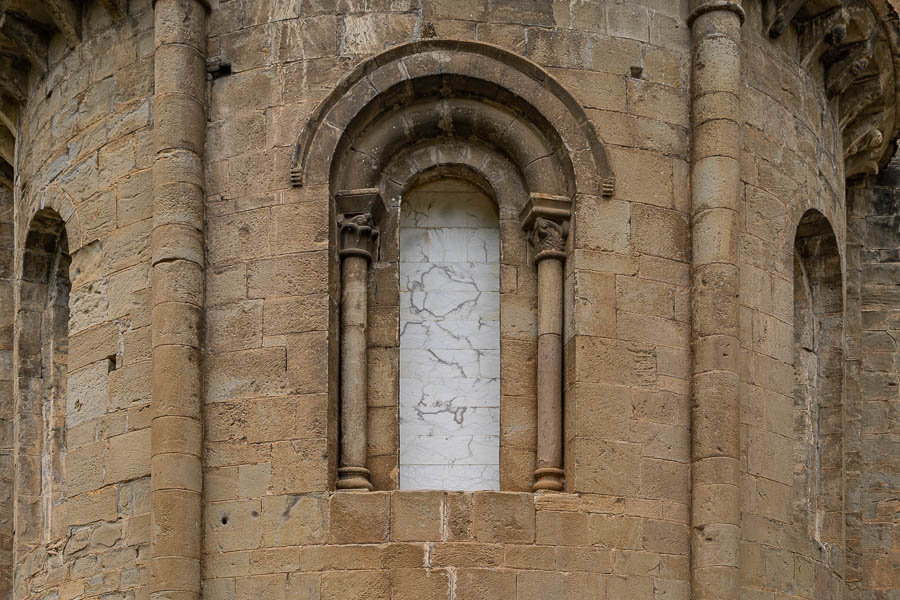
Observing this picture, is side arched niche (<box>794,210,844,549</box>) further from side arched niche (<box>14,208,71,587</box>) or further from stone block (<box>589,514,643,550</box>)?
side arched niche (<box>14,208,71,587</box>)

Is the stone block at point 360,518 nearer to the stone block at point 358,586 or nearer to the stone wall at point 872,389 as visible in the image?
the stone block at point 358,586

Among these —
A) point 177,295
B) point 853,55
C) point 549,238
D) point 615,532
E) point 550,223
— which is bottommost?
point 615,532

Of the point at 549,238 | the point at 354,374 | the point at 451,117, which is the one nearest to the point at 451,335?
the point at 354,374

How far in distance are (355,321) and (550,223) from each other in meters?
1.73

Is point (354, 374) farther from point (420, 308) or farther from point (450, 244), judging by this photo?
point (450, 244)

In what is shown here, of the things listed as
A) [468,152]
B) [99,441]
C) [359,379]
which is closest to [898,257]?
[468,152]

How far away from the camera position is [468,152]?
15.7 m

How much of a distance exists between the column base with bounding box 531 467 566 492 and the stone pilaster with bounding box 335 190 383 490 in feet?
4.19

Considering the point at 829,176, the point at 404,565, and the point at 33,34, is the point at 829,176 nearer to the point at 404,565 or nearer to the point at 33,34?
the point at 404,565

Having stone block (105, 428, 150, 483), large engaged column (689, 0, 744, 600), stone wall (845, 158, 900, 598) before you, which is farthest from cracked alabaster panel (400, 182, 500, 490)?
stone wall (845, 158, 900, 598)

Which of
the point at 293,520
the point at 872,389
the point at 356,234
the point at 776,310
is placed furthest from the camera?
the point at 872,389

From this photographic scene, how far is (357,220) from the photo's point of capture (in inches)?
599

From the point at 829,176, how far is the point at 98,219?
6.47 meters

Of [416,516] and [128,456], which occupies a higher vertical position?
[128,456]
